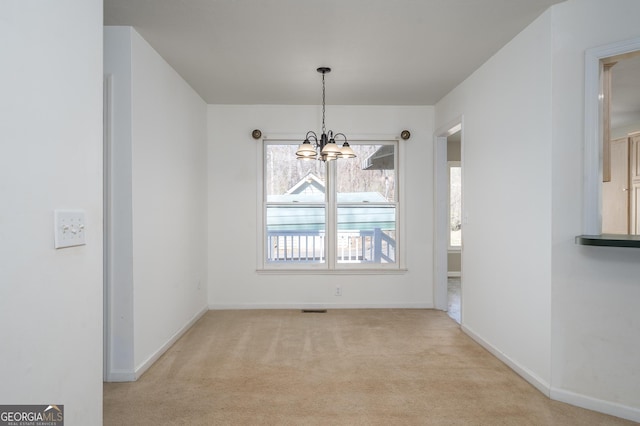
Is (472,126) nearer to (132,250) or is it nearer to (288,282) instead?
(288,282)

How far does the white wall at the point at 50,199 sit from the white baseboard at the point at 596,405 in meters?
2.70

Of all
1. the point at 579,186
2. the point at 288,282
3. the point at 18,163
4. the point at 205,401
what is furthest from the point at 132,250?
the point at 579,186

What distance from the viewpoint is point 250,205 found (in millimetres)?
4535

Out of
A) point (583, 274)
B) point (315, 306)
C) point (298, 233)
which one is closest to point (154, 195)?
point (298, 233)

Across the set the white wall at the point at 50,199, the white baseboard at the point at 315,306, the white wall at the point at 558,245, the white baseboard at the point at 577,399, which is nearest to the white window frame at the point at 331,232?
the white baseboard at the point at 315,306

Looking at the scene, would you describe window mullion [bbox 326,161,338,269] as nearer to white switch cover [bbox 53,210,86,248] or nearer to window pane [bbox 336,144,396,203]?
window pane [bbox 336,144,396,203]

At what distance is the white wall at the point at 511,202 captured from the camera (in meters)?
2.43

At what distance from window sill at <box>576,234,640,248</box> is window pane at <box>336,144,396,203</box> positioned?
2609 millimetres

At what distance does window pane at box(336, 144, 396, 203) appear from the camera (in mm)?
4637

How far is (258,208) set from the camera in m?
4.53

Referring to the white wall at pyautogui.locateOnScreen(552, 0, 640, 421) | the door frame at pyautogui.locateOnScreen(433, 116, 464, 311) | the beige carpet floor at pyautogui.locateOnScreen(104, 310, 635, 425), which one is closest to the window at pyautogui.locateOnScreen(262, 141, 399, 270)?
the door frame at pyautogui.locateOnScreen(433, 116, 464, 311)

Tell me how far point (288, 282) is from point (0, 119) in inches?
147

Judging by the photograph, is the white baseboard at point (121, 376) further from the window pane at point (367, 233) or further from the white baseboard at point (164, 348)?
the window pane at point (367, 233)

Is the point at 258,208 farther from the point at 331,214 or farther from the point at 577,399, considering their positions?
the point at 577,399
